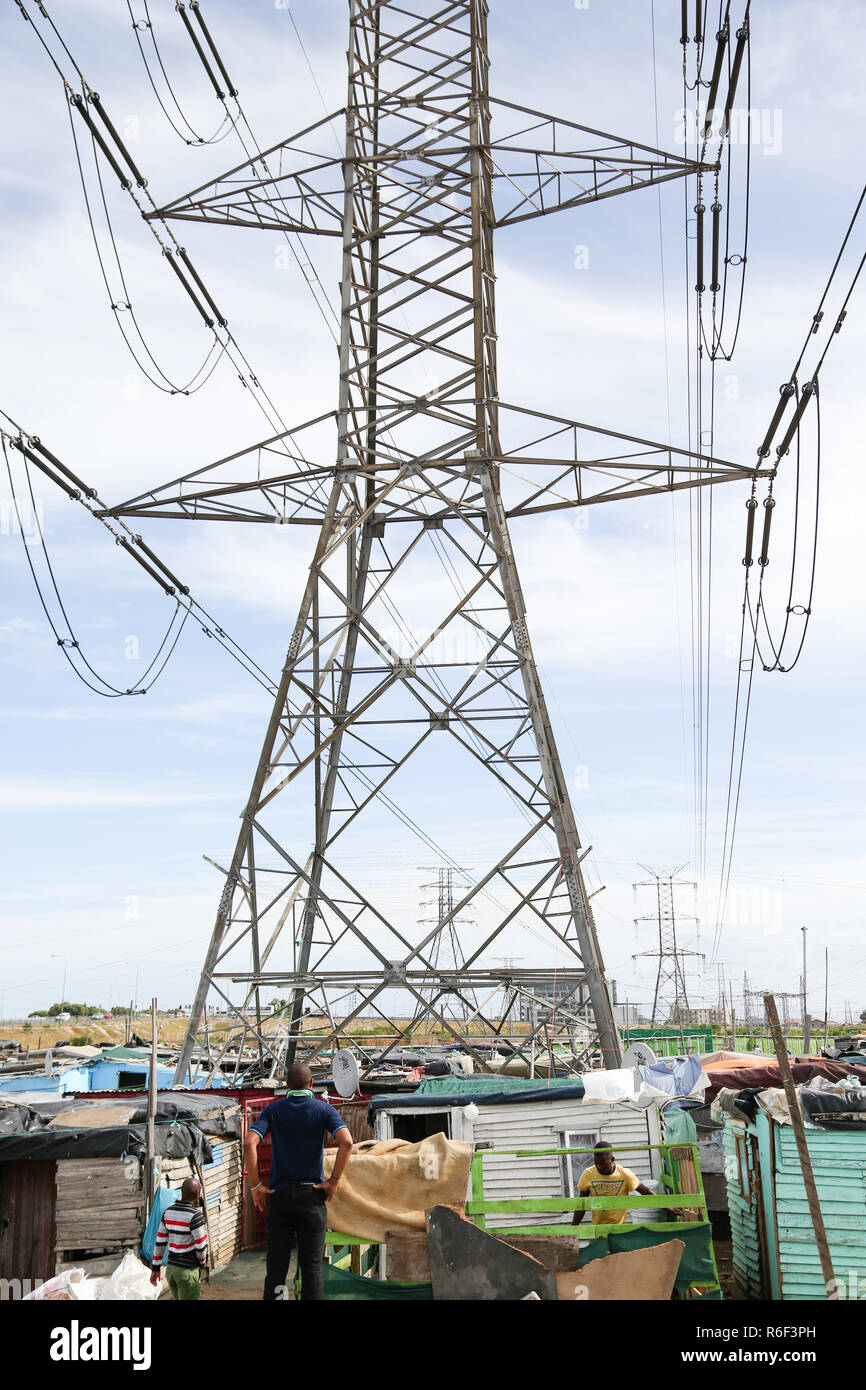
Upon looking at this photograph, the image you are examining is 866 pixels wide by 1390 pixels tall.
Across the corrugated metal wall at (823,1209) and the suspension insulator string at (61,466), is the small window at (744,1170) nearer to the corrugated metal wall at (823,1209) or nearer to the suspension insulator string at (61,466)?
the corrugated metal wall at (823,1209)

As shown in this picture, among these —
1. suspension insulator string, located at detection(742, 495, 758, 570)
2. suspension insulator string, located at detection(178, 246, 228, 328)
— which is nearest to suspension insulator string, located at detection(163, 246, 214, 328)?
suspension insulator string, located at detection(178, 246, 228, 328)

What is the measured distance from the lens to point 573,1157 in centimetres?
1512

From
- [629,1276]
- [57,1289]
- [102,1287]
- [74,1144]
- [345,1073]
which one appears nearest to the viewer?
[629,1276]

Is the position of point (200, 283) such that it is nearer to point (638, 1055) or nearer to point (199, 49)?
point (199, 49)

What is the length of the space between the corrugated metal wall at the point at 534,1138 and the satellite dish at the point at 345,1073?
2.08 meters

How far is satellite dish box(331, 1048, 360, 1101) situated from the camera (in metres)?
16.0

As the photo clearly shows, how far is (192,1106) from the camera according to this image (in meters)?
15.8

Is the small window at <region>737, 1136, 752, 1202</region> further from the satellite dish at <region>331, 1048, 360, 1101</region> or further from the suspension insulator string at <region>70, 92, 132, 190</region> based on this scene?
the suspension insulator string at <region>70, 92, 132, 190</region>

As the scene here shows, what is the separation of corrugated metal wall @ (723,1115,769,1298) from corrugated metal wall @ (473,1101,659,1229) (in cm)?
111

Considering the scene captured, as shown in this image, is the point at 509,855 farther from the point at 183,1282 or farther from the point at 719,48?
the point at 719,48

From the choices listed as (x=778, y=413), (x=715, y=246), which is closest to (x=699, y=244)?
(x=715, y=246)

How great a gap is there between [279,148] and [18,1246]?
18127mm

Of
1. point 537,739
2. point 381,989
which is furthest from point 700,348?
point 381,989

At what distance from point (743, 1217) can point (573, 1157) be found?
7.63ft
